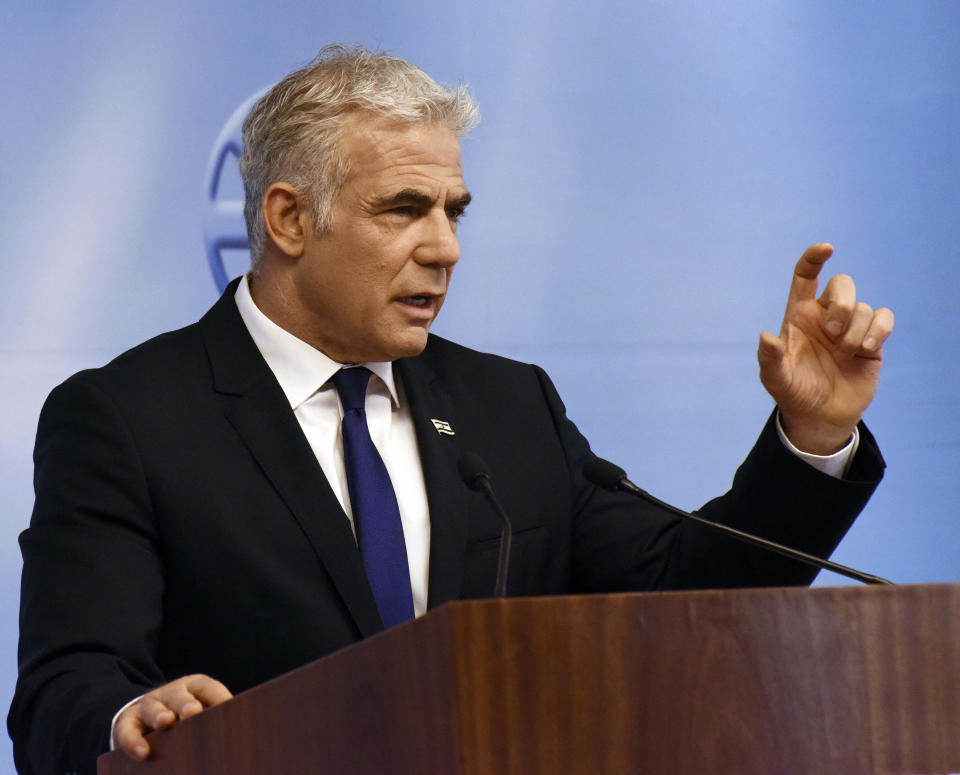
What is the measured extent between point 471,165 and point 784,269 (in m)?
0.76

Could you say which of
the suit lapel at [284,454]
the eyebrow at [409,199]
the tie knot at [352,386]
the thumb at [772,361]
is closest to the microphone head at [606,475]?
the thumb at [772,361]

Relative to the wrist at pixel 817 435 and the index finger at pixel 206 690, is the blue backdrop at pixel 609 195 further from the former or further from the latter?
the index finger at pixel 206 690

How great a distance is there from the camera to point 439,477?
6.59 feet

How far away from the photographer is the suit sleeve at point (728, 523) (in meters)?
1.82

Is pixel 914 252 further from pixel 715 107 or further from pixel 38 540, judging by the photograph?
pixel 38 540

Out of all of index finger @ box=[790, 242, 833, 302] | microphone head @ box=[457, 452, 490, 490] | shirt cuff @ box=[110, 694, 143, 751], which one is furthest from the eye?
shirt cuff @ box=[110, 694, 143, 751]

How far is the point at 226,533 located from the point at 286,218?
58 cm

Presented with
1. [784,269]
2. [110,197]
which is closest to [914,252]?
[784,269]

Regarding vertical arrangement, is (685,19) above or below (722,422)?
above

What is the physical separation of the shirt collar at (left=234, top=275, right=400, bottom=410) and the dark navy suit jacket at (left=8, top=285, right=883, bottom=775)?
0.04 m

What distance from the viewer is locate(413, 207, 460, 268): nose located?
209 cm

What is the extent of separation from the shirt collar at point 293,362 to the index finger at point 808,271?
2.15 feet

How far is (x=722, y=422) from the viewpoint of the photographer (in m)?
2.99

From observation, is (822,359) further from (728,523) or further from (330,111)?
(330,111)
